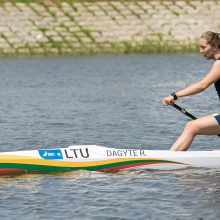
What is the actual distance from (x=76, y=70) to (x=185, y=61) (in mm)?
7740

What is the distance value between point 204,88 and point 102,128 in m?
8.47

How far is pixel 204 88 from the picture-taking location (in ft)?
49.7

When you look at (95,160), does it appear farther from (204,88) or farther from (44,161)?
(204,88)

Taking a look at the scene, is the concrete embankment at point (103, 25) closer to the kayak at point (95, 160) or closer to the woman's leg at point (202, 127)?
the kayak at point (95, 160)

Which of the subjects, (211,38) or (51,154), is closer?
(211,38)

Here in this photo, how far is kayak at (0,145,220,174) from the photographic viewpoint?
15.6 meters

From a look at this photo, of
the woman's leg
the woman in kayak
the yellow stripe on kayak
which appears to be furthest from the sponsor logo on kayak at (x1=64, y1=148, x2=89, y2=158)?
the woman's leg

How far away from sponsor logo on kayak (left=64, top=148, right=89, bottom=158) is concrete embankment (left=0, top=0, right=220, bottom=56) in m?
37.6

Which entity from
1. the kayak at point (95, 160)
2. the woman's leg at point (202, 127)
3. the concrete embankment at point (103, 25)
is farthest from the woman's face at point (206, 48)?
the concrete embankment at point (103, 25)

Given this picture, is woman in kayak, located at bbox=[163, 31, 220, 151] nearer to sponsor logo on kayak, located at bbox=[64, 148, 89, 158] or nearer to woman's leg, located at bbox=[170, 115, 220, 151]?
woman's leg, located at bbox=[170, 115, 220, 151]

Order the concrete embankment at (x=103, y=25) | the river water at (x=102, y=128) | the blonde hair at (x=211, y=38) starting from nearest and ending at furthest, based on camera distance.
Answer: the river water at (x=102, y=128)
the blonde hair at (x=211, y=38)
the concrete embankment at (x=103, y=25)

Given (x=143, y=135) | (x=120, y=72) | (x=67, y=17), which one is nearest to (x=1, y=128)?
(x=143, y=135)

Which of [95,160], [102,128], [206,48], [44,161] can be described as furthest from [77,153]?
[102,128]

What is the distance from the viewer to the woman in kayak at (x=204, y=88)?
14948mm
